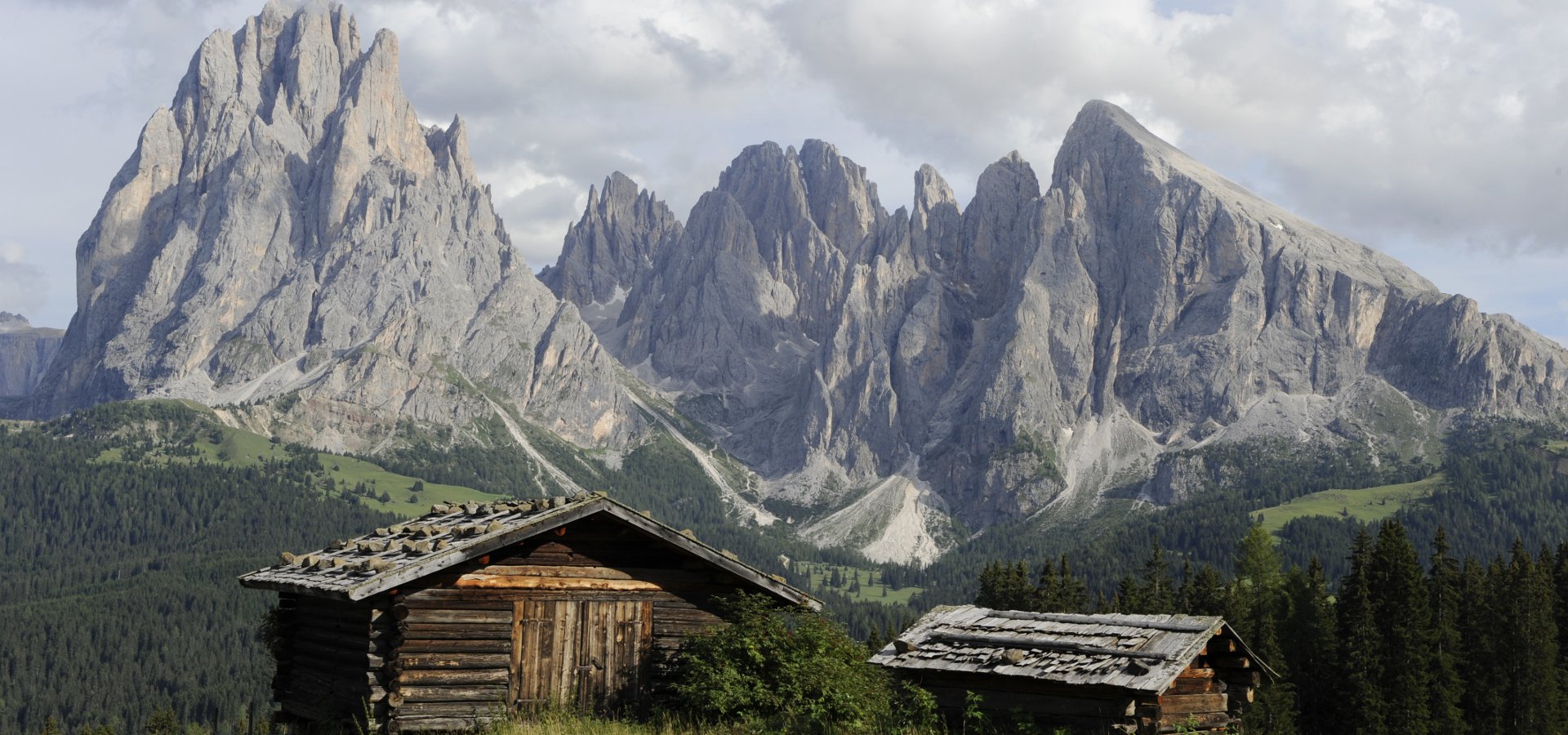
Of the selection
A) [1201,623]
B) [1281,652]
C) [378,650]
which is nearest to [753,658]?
[378,650]

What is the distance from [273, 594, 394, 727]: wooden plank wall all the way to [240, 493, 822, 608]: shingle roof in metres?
1.04

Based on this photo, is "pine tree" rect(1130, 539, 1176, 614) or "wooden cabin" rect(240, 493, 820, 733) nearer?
"wooden cabin" rect(240, 493, 820, 733)

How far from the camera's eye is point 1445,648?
7169 cm

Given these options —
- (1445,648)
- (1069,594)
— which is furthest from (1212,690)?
(1069,594)

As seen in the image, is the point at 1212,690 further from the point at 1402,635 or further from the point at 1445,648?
the point at 1445,648

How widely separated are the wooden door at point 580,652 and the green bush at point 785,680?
1146 mm

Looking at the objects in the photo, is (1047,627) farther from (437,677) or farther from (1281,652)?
(1281,652)

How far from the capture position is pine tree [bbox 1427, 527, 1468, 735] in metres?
68.6

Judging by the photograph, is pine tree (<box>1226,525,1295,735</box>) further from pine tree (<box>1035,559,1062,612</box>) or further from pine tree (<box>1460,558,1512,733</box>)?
pine tree (<box>1035,559,1062,612</box>)

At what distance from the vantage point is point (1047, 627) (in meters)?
29.9

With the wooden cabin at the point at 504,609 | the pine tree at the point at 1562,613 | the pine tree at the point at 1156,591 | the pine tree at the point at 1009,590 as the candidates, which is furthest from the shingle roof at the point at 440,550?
the pine tree at the point at 1009,590

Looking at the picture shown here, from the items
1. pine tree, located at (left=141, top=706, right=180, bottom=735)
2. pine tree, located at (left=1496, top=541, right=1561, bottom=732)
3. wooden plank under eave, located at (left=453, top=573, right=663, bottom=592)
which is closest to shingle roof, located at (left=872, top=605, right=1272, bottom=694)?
wooden plank under eave, located at (left=453, top=573, right=663, bottom=592)

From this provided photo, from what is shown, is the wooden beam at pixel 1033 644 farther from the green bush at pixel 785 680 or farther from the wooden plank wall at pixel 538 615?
the wooden plank wall at pixel 538 615

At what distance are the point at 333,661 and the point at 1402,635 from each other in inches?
2411
